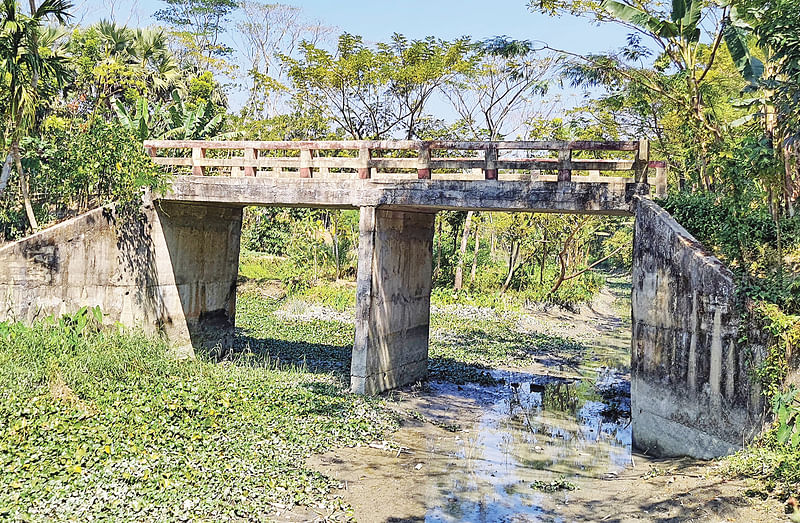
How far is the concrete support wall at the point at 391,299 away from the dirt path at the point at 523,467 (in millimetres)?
764

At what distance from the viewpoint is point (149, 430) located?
1073 cm

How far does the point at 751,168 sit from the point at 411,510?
25.6 ft

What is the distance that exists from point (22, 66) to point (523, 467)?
13.9 metres

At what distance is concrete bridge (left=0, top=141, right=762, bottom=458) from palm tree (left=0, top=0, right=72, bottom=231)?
2187mm

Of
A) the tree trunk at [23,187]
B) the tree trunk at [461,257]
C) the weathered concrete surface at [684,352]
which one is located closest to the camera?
the weathered concrete surface at [684,352]

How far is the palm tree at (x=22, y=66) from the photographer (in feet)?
48.9

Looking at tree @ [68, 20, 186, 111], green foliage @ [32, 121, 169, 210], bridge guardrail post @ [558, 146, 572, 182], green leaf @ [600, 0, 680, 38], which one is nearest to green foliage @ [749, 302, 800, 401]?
bridge guardrail post @ [558, 146, 572, 182]

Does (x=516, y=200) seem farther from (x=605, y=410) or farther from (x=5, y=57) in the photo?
(x=5, y=57)

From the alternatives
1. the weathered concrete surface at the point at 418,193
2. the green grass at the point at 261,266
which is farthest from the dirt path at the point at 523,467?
the green grass at the point at 261,266

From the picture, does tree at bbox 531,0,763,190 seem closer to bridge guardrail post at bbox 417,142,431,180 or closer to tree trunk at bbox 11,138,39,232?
bridge guardrail post at bbox 417,142,431,180

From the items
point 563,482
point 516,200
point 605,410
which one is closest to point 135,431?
point 563,482

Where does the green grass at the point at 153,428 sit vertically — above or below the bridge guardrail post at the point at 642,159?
below

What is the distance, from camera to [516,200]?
13.8 metres

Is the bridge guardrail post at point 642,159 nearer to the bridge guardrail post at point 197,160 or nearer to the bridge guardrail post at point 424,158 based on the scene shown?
the bridge guardrail post at point 424,158
